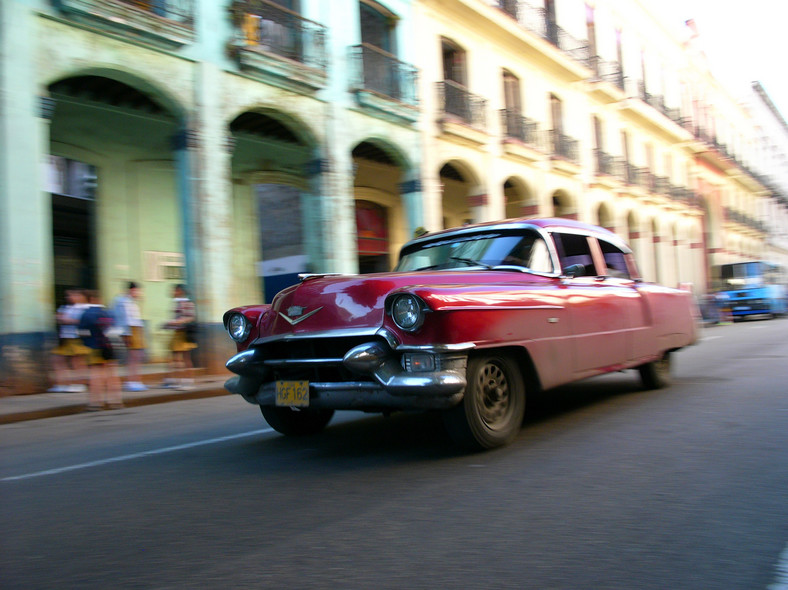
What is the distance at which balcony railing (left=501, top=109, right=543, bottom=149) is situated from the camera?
20.0 metres

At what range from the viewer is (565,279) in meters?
5.38

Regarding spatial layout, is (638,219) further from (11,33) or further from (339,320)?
(339,320)

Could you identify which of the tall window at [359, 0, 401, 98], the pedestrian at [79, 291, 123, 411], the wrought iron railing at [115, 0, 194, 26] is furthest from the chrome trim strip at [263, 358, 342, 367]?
the tall window at [359, 0, 401, 98]

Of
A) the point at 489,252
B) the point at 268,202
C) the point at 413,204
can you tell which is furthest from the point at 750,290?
the point at 489,252

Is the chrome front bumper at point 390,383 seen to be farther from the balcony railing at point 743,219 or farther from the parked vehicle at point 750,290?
the balcony railing at point 743,219

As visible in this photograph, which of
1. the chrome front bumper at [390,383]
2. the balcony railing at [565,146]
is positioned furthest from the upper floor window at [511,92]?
the chrome front bumper at [390,383]

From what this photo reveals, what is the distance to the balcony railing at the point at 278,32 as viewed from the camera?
12.5m

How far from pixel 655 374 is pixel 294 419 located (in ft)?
12.8

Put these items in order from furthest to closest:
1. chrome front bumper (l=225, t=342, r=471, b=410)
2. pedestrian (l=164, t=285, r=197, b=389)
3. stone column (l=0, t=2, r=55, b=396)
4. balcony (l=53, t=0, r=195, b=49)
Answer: pedestrian (l=164, t=285, r=197, b=389) → balcony (l=53, t=0, r=195, b=49) → stone column (l=0, t=2, r=55, b=396) → chrome front bumper (l=225, t=342, r=471, b=410)

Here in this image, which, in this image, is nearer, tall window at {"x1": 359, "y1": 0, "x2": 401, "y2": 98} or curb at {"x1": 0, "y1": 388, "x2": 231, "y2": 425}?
curb at {"x1": 0, "y1": 388, "x2": 231, "y2": 425}

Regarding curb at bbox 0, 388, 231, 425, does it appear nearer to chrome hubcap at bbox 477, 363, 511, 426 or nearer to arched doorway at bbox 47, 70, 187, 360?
arched doorway at bbox 47, 70, 187, 360

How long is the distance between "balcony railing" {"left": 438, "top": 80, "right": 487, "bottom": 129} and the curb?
419 inches

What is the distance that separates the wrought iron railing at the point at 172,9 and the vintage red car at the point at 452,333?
7641mm

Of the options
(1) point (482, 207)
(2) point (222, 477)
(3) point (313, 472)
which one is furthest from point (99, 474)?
(1) point (482, 207)
